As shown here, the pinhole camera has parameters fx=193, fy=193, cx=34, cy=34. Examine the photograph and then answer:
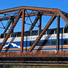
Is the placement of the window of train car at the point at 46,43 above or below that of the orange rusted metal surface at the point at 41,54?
above

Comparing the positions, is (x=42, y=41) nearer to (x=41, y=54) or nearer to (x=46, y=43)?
(x=46, y=43)

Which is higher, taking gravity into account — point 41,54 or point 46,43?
point 46,43

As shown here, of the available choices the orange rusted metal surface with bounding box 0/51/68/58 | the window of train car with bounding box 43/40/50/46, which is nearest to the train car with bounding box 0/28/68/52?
the window of train car with bounding box 43/40/50/46

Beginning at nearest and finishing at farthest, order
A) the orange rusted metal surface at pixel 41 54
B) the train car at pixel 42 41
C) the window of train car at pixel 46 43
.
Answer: the orange rusted metal surface at pixel 41 54
the train car at pixel 42 41
the window of train car at pixel 46 43

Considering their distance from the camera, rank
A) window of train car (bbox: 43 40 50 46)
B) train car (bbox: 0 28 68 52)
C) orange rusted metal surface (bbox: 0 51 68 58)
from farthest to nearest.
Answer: window of train car (bbox: 43 40 50 46), train car (bbox: 0 28 68 52), orange rusted metal surface (bbox: 0 51 68 58)

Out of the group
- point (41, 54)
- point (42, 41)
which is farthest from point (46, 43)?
point (41, 54)

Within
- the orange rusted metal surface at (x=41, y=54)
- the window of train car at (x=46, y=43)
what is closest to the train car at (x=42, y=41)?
the window of train car at (x=46, y=43)

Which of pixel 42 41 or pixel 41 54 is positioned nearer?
pixel 41 54

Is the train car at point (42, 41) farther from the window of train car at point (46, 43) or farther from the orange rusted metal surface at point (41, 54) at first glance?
the orange rusted metal surface at point (41, 54)

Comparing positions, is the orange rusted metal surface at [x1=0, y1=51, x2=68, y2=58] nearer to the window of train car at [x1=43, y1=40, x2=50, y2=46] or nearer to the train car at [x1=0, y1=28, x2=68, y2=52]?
the train car at [x1=0, y1=28, x2=68, y2=52]

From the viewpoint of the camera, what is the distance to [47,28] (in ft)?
142

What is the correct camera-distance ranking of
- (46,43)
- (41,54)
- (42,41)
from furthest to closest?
1. (42,41)
2. (46,43)
3. (41,54)

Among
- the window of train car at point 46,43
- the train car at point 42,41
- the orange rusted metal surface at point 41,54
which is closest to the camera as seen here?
the orange rusted metal surface at point 41,54

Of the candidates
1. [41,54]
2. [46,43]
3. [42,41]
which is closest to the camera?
[41,54]
